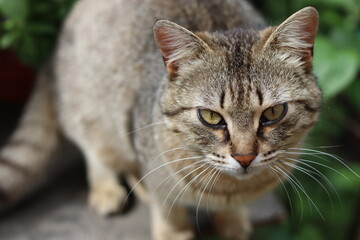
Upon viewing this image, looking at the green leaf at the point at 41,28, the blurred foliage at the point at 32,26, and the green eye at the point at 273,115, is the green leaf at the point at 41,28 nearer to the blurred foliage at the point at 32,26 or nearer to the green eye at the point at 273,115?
the blurred foliage at the point at 32,26

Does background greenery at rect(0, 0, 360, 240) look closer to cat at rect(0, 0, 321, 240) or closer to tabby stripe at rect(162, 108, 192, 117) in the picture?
cat at rect(0, 0, 321, 240)

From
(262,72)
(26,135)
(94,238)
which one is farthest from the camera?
(26,135)

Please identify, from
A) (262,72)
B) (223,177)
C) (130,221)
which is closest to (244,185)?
(223,177)

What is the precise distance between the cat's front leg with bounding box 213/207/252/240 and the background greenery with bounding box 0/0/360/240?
6.7 inches

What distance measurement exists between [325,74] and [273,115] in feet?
2.26

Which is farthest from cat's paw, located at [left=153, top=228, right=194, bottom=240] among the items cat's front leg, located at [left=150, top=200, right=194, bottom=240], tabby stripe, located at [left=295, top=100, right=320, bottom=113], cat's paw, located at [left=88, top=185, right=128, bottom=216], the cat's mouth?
tabby stripe, located at [left=295, top=100, right=320, bottom=113]

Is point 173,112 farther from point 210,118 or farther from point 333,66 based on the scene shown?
point 333,66

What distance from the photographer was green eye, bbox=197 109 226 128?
1.46 m

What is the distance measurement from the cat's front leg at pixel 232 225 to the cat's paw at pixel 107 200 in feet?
1.34

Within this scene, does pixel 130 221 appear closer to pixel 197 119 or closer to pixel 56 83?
pixel 56 83

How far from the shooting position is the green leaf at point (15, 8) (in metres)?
1.98

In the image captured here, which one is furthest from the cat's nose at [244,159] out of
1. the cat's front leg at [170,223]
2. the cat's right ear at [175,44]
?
the cat's front leg at [170,223]

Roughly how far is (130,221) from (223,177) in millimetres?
673

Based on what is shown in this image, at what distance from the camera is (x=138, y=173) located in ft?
7.54
